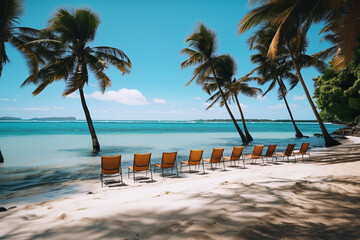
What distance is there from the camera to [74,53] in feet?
42.1

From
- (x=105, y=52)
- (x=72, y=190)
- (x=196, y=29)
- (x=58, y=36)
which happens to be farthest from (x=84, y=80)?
(x=196, y=29)

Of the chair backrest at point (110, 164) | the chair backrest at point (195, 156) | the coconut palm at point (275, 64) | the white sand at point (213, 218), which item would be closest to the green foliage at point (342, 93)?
the coconut palm at point (275, 64)

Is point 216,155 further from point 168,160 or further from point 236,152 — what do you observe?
point 168,160

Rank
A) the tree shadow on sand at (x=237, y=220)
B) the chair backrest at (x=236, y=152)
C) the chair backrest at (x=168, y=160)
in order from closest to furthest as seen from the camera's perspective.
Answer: the tree shadow on sand at (x=237, y=220) < the chair backrest at (x=168, y=160) < the chair backrest at (x=236, y=152)

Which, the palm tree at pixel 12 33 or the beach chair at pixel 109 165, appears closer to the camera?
the beach chair at pixel 109 165

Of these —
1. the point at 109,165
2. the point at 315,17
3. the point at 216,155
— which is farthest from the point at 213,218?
the point at 315,17

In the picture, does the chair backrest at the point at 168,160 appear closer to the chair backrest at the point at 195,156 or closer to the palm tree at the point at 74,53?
the chair backrest at the point at 195,156

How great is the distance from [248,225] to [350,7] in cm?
819

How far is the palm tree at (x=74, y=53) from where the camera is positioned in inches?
465

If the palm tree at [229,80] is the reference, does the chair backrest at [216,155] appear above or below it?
below

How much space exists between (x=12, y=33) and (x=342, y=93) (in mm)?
24602

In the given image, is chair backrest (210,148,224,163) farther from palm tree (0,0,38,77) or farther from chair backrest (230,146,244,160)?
palm tree (0,0,38,77)

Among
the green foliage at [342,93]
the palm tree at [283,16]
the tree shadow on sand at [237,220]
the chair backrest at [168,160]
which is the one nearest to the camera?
the tree shadow on sand at [237,220]

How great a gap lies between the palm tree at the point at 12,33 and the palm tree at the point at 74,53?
1.02 metres
